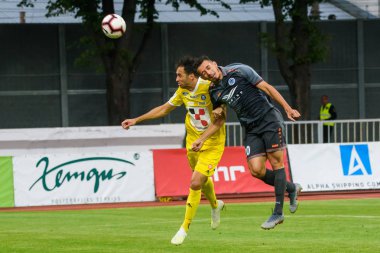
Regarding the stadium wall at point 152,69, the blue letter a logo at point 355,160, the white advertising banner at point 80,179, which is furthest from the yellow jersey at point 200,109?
the stadium wall at point 152,69

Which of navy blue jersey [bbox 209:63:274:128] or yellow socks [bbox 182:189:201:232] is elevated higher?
navy blue jersey [bbox 209:63:274:128]

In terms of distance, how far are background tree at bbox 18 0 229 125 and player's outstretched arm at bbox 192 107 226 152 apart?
17927 millimetres

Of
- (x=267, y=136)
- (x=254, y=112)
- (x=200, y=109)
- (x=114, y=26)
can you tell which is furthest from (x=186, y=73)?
(x=114, y=26)

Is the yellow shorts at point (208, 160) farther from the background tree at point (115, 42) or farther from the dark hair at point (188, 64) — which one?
the background tree at point (115, 42)

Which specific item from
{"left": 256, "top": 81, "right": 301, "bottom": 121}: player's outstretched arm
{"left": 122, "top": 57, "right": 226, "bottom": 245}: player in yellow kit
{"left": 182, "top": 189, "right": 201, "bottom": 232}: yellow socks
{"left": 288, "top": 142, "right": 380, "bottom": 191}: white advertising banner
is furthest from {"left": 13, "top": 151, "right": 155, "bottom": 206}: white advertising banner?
{"left": 256, "top": 81, "right": 301, "bottom": 121}: player's outstretched arm

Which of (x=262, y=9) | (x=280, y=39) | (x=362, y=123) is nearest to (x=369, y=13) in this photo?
(x=262, y=9)

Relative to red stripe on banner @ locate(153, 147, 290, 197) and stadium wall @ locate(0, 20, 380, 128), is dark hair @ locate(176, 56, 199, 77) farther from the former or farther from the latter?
stadium wall @ locate(0, 20, 380, 128)

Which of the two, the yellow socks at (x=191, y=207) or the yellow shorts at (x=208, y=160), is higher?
the yellow shorts at (x=208, y=160)

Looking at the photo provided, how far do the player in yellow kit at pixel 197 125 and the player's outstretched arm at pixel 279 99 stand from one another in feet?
2.92

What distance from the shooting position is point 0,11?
3453 cm

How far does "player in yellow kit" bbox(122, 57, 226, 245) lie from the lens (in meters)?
13.4

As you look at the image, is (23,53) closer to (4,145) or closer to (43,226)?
(4,145)

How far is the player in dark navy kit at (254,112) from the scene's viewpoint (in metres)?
13.0

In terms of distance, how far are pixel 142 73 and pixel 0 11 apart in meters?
5.28
